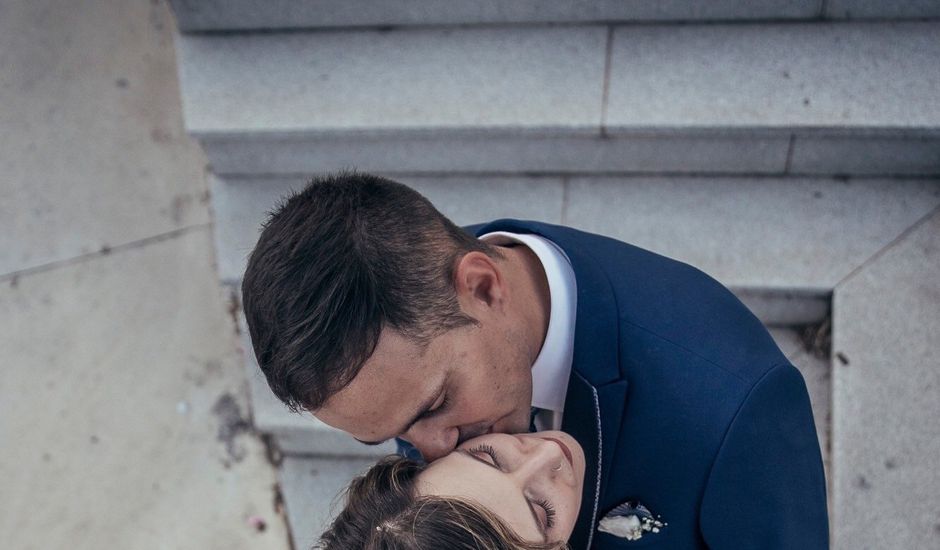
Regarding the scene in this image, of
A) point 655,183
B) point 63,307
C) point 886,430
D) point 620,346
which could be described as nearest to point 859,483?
point 886,430

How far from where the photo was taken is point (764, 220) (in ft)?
9.61

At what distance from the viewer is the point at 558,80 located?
115 inches

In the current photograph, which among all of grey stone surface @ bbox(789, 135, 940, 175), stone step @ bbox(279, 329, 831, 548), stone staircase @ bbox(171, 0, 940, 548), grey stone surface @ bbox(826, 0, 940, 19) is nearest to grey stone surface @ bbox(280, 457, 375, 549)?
stone step @ bbox(279, 329, 831, 548)

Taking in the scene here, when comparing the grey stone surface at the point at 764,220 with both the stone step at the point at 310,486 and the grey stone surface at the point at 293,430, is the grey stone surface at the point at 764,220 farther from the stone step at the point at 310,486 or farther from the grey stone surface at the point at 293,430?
the stone step at the point at 310,486

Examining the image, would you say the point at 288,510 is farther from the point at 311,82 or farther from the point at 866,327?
the point at 866,327

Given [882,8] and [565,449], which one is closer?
[565,449]

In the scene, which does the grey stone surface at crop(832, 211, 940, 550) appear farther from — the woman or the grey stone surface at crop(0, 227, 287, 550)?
the grey stone surface at crop(0, 227, 287, 550)

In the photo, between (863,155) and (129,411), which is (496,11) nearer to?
(863,155)

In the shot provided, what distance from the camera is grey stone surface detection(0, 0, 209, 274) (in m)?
3.79

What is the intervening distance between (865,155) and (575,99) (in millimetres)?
1067

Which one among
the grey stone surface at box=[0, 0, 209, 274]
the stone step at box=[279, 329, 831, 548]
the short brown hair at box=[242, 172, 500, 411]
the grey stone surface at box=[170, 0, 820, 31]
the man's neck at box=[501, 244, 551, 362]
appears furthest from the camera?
the grey stone surface at box=[0, 0, 209, 274]

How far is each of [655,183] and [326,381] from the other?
189cm

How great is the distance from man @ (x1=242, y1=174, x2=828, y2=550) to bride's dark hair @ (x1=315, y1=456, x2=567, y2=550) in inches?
4.2

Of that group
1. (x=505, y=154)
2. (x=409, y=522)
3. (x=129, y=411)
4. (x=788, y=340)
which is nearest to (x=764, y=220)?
(x=788, y=340)
